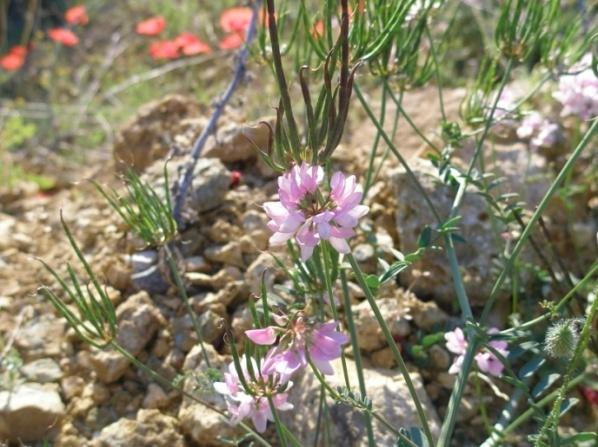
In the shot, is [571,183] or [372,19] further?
[571,183]

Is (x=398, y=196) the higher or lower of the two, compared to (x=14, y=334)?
higher

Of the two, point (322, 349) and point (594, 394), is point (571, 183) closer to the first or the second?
point (594, 394)

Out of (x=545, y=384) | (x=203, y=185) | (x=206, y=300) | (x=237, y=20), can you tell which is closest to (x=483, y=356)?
(x=545, y=384)

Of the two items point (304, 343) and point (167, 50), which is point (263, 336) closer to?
point (304, 343)

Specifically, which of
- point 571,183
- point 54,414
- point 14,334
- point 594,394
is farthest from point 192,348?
point 571,183

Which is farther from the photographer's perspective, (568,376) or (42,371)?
(42,371)

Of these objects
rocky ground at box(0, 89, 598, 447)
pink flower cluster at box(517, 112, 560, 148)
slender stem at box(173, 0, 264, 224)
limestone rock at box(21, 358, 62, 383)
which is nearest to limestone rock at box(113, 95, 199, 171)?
rocky ground at box(0, 89, 598, 447)
